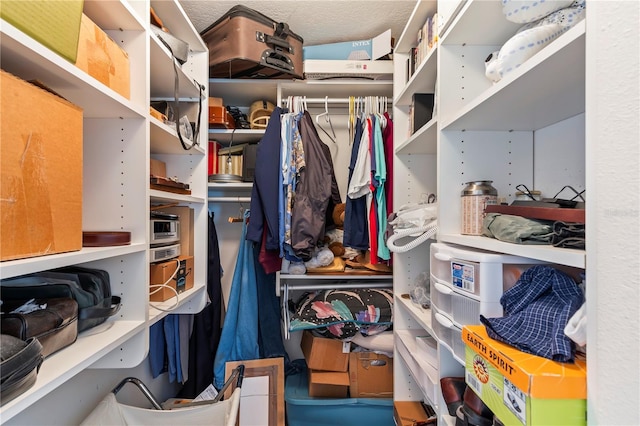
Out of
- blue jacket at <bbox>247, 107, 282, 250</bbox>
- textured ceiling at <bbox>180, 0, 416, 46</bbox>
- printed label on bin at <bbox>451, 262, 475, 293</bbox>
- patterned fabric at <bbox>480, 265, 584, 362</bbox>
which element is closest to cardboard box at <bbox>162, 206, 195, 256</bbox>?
blue jacket at <bbox>247, 107, 282, 250</bbox>

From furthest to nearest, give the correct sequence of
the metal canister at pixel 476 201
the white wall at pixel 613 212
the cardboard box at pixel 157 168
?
the cardboard box at pixel 157 168
the metal canister at pixel 476 201
the white wall at pixel 613 212

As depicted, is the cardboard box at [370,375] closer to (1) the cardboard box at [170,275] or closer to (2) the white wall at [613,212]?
(1) the cardboard box at [170,275]

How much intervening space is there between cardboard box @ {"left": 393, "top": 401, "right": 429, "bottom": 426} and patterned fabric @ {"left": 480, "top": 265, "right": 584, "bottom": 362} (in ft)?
3.18

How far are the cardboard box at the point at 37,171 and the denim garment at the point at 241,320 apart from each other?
1064mm

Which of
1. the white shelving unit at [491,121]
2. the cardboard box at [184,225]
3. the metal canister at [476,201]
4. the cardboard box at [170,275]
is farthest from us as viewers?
the cardboard box at [184,225]

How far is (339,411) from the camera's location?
162cm

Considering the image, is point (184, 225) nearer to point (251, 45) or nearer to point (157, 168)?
point (157, 168)

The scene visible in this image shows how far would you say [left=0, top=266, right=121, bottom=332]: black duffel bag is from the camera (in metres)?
0.72

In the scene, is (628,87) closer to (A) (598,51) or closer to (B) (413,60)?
(A) (598,51)

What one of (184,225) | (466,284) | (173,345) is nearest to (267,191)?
(184,225)

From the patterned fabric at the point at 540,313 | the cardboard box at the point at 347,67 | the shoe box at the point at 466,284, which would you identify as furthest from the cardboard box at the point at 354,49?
the patterned fabric at the point at 540,313

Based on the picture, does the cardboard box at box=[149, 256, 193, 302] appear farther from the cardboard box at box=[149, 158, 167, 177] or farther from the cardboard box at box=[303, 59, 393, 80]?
the cardboard box at box=[303, 59, 393, 80]

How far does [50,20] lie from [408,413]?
6.12 feet

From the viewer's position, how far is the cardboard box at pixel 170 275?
114 centimetres
